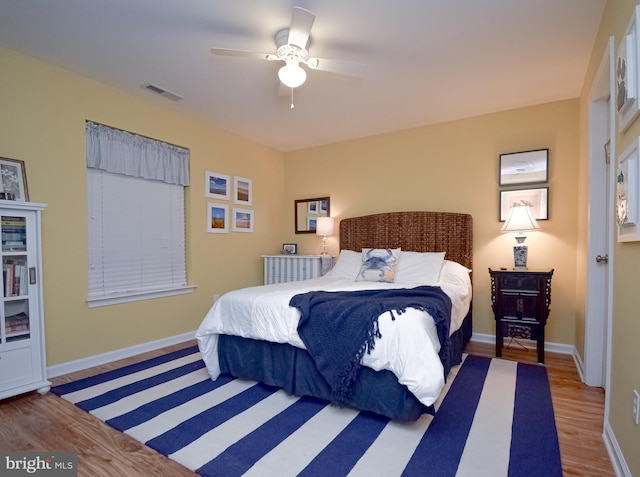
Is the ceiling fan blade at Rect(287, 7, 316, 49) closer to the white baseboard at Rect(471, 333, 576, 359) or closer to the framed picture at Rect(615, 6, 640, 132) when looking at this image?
the framed picture at Rect(615, 6, 640, 132)

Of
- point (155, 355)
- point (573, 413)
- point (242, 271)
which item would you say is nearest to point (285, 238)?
point (242, 271)

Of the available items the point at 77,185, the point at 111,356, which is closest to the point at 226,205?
the point at 77,185

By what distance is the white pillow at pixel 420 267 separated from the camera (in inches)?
Answer: 137

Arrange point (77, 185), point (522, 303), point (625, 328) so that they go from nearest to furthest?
point (625, 328)
point (77, 185)
point (522, 303)

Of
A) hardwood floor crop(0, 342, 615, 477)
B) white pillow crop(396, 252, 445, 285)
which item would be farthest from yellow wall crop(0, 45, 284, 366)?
white pillow crop(396, 252, 445, 285)

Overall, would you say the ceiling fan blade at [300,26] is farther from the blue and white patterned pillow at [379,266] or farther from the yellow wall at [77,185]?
the blue and white patterned pillow at [379,266]

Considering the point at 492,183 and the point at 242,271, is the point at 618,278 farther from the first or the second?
the point at 242,271

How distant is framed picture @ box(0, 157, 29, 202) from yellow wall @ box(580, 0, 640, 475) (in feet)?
12.7

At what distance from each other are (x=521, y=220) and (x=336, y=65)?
7.64 feet

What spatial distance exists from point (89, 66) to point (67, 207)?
1207 mm

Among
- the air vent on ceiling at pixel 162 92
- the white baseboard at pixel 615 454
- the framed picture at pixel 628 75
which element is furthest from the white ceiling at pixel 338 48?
the white baseboard at pixel 615 454

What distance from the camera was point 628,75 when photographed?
1.47 meters

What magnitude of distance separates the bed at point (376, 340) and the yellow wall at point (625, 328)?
82cm

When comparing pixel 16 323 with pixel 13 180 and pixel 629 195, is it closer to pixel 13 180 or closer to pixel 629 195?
pixel 13 180
